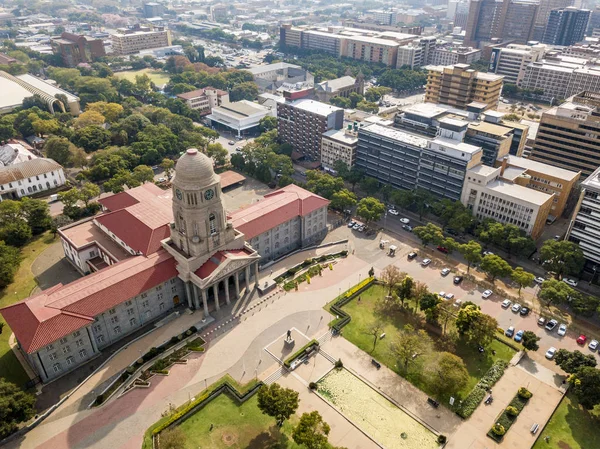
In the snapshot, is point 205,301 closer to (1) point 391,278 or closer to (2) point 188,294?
(2) point 188,294

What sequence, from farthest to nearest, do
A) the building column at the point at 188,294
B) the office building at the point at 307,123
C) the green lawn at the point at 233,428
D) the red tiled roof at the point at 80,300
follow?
the office building at the point at 307,123 < the building column at the point at 188,294 < the red tiled roof at the point at 80,300 < the green lawn at the point at 233,428

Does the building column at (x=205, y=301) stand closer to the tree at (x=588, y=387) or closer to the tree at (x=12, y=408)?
the tree at (x=12, y=408)

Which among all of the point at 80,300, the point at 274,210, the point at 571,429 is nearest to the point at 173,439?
the point at 80,300

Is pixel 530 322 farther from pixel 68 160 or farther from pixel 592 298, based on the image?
pixel 68 160

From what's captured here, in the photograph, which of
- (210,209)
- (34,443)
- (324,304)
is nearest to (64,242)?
(210,209)

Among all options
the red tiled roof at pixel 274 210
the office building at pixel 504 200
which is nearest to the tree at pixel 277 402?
the red tiled roof at pixel 274 210

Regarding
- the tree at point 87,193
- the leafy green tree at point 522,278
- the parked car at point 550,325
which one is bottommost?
the parked car at point 550,325

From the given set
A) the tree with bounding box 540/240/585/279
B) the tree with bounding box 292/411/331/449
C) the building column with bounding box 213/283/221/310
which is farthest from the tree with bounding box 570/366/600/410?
the building column with bounding box 213/283/221/310
